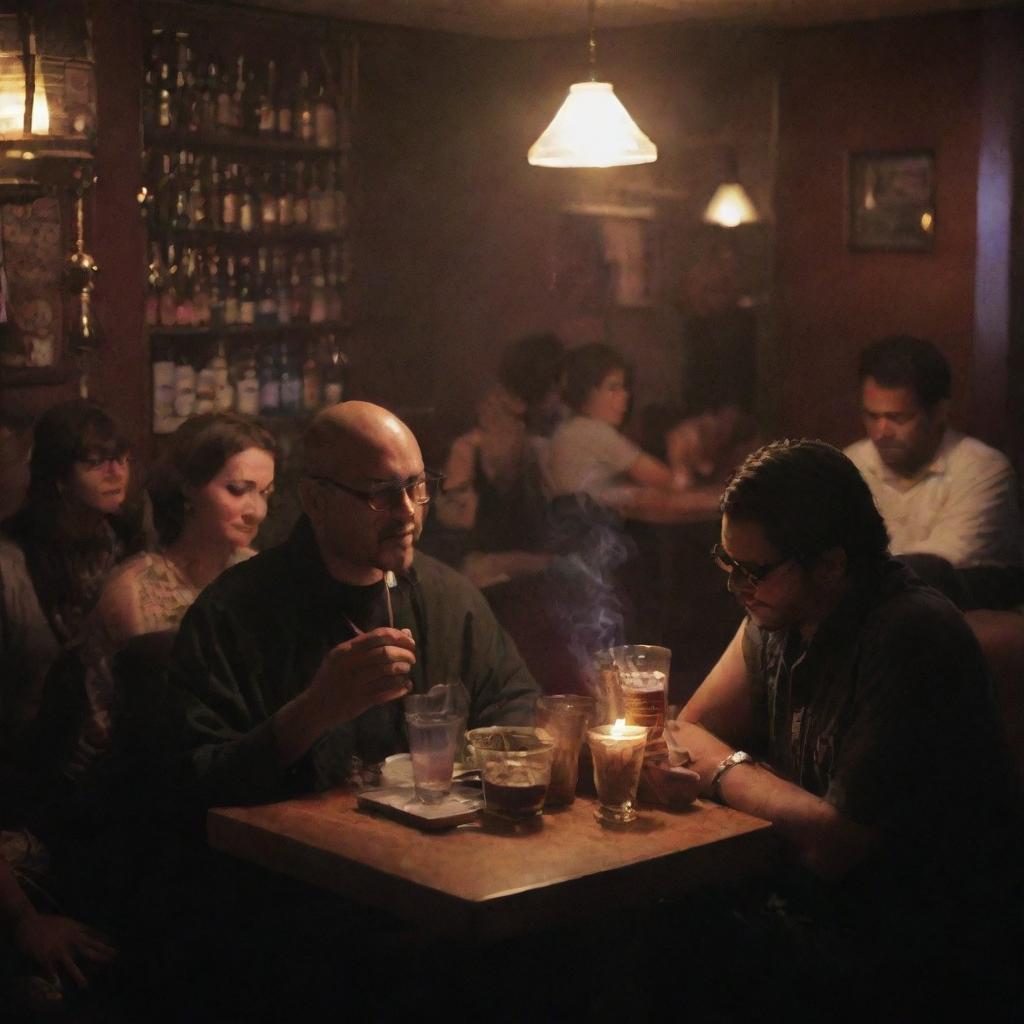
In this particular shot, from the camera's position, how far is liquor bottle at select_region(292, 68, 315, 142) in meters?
6.16

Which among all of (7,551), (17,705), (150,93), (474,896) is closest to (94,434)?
(7,551)

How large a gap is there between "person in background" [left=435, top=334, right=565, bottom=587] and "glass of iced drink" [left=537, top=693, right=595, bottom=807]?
248 centimetres

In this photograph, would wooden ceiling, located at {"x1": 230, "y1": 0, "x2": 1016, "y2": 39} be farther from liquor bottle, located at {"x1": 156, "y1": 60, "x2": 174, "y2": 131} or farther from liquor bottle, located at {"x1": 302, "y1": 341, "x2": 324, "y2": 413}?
liquor bottle, located at {"x1": 302, "y1": 341, "x2": 324, "y2": 413}

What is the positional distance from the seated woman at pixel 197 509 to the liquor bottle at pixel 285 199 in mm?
2508

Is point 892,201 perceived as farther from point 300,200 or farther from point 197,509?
point 197,509

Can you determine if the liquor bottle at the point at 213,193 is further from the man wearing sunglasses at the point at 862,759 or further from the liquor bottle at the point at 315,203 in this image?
the man wearing sunglasses at the point at 862,759

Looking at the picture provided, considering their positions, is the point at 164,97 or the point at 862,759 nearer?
the point at 862,759

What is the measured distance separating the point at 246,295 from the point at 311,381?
18.0 inches

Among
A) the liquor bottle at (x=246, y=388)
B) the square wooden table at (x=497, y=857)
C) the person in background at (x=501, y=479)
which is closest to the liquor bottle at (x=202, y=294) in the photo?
the liquor bottle at (x=246, y=388)

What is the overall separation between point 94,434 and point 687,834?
2596 mm

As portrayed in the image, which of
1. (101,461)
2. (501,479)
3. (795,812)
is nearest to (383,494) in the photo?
(795,812)

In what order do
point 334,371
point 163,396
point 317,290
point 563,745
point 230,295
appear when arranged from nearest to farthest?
1. point 563,745
2. point 163,396
3. point 230,295
4. point 317,290
5. point 334,371

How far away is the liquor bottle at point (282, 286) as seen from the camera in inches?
245

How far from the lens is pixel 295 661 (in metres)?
2.78
